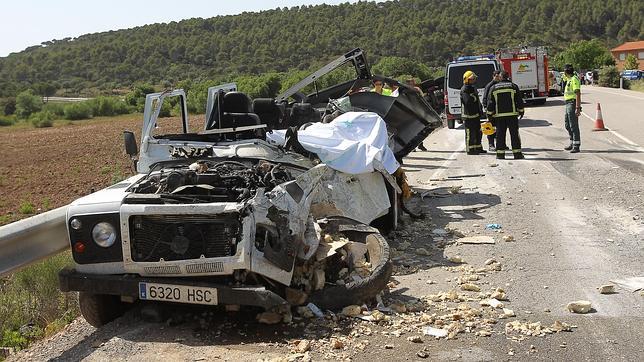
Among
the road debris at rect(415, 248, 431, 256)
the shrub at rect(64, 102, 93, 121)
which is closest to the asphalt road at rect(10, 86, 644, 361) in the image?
the road debris at rect(415, 248, 431, 256)

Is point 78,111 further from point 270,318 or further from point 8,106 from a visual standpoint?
point 270,318

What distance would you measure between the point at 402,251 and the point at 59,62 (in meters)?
126

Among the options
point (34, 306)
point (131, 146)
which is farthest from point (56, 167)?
point (131, 146)

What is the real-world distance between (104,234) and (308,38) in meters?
114

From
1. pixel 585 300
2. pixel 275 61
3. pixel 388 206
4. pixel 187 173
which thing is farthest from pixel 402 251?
pixel 275 61

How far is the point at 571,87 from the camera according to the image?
1588 centimetres

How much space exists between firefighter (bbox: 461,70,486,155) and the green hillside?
83.5 m

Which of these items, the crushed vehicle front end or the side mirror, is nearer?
the crushed vehicle front end

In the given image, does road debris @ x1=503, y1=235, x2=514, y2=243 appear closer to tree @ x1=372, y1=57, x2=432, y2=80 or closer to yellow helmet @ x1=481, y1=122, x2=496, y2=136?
yellow helmet @ x1=481, y1=122, x2=496, y2=136

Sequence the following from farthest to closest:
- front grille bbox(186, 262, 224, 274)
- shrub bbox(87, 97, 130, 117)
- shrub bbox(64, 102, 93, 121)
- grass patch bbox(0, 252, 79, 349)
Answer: shrub bbox(87, 97, 130, 117), shrub bbox(64, 102, 93, 121), grass patch bbox(0, 252, 79, 349), front grille bbox(186, 262, 224, 274)

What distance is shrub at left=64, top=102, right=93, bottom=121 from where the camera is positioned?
188 feet

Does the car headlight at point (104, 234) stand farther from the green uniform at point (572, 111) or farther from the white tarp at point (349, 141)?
Answer: the green uniform at point (572, 111)

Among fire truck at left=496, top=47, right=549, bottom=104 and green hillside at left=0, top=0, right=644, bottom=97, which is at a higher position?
green hillside at left=0, top=0, right=644, bottom=97

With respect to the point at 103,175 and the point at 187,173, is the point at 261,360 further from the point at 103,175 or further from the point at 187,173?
the point at 103,175
